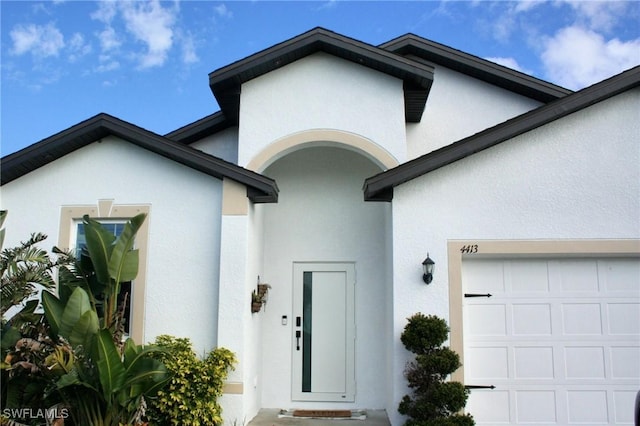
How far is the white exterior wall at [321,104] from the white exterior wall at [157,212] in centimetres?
133

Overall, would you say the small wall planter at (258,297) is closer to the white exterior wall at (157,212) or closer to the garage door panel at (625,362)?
the white exterior wall at (157,212)

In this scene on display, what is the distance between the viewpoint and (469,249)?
8.73m

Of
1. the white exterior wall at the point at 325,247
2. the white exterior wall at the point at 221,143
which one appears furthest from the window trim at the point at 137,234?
the white exterior wall at the point at 221,143

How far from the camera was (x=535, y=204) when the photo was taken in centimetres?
878

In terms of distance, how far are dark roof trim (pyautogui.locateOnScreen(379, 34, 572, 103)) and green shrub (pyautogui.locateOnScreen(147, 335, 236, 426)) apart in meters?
7.27

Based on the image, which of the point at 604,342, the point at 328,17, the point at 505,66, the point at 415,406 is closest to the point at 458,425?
the point at 415,406

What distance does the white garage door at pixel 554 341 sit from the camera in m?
8.49

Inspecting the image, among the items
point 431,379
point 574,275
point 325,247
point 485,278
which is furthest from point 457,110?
point 431,379

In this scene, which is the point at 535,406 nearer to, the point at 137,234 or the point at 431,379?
the point at 431,379

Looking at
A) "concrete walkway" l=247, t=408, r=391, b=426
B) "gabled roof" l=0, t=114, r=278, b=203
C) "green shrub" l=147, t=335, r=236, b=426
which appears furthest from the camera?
"concrete walkway" l=247, t=408, r=391, b=426

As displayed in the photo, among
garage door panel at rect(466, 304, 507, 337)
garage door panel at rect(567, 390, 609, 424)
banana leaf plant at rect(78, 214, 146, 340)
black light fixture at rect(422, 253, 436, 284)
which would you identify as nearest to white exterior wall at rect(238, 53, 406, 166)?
black light fixture at rect(422, 253, 436, 284)

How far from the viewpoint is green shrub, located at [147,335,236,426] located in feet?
27.2

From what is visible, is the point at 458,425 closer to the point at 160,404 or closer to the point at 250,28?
the point at 160,404
